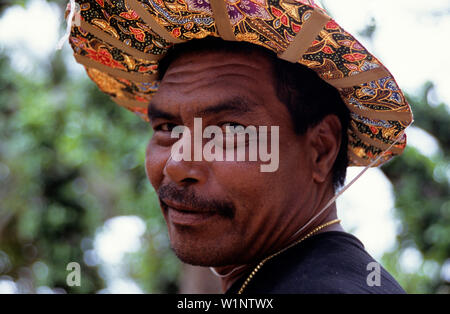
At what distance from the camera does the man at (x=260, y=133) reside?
81.0 inches

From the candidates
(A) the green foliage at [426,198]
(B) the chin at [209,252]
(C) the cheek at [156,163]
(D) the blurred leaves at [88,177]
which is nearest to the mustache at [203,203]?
(B) the chin at [209,252]

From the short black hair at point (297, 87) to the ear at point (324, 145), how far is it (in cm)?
3

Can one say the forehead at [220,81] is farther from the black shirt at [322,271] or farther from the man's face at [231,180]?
the black shirt at [322,271]

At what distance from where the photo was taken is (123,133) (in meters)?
7.30

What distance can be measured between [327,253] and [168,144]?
90 centimetres

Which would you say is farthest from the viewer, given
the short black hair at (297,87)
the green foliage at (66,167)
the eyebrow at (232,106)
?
the green foliage at (66,167)

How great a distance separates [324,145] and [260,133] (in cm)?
37

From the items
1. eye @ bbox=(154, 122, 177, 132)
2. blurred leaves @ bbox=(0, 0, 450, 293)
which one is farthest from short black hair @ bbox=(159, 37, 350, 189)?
blurred leaves @ bbox=(0, 0, 450, 293)

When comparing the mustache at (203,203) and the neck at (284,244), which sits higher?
the mustache at (203,203)

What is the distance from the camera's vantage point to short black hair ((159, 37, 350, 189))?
2.28m

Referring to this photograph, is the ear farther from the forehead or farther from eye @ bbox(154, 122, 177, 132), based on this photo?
eye @ bbox(154, 122, 177, 132)

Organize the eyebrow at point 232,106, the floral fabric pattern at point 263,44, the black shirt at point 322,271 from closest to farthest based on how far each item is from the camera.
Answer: the black shirt at point 322,271 < the floral fabric pattern at point 263,44 < the eyebrow at point 232,106

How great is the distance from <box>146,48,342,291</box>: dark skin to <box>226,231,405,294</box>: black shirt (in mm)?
126
